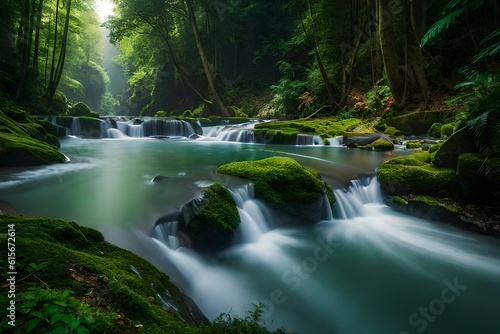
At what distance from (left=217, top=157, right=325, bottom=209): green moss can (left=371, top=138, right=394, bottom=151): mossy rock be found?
21.2 ft

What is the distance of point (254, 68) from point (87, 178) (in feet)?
79.3

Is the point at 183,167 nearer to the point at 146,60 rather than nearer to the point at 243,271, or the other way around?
the point at 243,271

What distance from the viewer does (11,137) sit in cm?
678

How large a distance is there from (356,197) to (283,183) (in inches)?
72.6

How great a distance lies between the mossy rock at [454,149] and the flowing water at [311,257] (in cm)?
140

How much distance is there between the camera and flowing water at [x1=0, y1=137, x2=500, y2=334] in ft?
10.0

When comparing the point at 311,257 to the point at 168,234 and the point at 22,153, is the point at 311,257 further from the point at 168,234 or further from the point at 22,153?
the point at 22,153

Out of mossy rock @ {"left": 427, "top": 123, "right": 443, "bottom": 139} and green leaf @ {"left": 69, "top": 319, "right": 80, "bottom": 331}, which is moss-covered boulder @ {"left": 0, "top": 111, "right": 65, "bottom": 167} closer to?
green leaf @ {"left": 69, "top": 319, "right": 80, "bottom": 331}

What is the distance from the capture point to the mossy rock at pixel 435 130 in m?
11.4

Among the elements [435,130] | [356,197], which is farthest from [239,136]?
[356,197]

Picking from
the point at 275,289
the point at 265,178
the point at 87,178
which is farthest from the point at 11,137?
the point at 275,289

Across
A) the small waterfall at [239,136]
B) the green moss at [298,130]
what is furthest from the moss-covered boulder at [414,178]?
the small waterfall at [239,136]

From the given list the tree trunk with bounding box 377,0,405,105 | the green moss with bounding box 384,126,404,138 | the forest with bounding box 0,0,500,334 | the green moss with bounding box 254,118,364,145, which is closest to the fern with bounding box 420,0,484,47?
the forest with bounding box 0,0,500,334

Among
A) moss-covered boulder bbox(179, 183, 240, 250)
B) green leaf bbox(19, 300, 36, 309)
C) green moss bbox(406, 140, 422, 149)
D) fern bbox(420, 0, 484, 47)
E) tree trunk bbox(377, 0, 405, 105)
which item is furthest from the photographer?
tree trunk bbox(377, 0, 405, 105)
